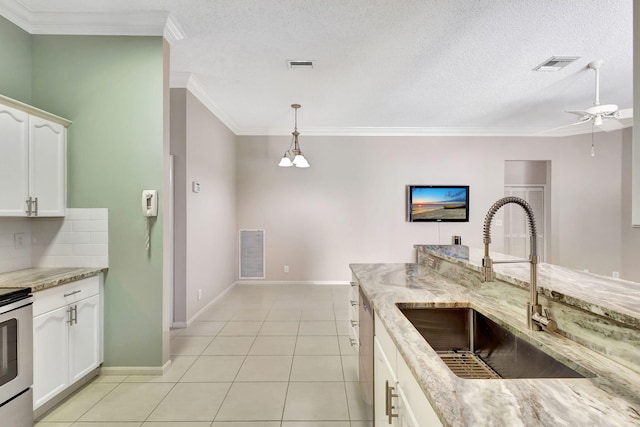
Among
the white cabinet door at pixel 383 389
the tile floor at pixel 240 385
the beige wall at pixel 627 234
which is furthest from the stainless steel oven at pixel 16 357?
the beige wall at pixel 627 234

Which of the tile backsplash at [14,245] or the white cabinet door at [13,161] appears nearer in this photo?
the white cabinet door at [13,161]

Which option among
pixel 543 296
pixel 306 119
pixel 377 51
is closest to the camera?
pixel 543 296

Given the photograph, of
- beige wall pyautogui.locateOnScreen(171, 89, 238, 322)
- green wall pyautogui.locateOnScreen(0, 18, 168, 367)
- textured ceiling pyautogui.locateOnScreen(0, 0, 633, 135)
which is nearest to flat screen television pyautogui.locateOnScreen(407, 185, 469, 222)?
textured ceiling pyautogui.locateOnScreen(0, 0, 633, 135)

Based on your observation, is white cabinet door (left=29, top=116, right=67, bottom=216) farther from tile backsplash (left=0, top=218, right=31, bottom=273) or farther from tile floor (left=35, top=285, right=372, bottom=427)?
tile floor (left=35, top=285, right=372, bottom=427)

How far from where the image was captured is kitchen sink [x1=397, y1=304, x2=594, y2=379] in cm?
116

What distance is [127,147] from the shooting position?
8.42 feet

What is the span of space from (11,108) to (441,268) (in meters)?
3.23

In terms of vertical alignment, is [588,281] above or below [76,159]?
below

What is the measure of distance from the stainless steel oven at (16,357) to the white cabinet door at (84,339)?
369 mm

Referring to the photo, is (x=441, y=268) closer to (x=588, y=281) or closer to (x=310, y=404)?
(x=588, y=281)

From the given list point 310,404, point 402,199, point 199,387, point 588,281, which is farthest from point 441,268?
point 402,199

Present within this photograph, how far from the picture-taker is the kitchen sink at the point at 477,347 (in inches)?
45.7

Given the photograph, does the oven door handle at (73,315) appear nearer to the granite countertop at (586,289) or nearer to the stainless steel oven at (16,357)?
the stainless steel oven at (16,357)

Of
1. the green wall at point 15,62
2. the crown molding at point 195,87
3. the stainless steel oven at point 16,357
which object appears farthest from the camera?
the crown molding at point 195,87
